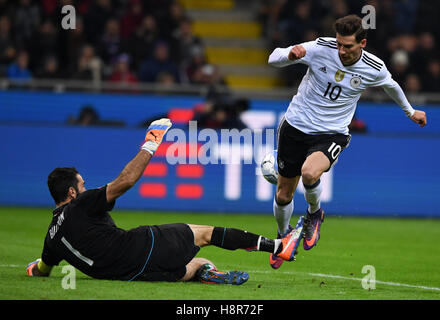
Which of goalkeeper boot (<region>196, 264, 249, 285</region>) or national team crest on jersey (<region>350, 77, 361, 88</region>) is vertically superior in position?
national team crest on jersey (<region>350, 77, 361, 88</region>)

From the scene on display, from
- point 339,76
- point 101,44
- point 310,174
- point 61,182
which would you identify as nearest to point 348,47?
point 339,76

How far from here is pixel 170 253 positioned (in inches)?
295

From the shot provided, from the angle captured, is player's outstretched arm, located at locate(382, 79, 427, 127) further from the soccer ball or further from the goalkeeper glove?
the goalkeeper glove

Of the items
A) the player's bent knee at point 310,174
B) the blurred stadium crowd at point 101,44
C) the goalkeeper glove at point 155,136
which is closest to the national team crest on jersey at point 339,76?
the player's bent knee at point 310,174

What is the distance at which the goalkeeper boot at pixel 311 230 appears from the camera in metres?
8.98

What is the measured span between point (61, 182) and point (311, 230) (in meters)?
2.90

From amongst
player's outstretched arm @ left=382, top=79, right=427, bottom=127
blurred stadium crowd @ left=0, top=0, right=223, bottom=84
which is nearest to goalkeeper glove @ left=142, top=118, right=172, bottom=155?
player's outstretched arm @ left=382, top=79, right=427, bottom=127

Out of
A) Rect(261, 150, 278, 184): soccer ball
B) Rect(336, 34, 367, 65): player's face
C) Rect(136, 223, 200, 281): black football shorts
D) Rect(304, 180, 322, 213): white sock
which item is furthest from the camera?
Rect(261, 150, 278, 184): soccer ball

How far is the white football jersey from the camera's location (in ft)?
29.0

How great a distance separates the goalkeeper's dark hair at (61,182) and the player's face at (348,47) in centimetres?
304

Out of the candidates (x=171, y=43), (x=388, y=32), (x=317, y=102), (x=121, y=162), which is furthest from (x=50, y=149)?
(x=388, y=32)

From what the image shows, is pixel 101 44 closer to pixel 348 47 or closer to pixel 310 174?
pixel 348 47

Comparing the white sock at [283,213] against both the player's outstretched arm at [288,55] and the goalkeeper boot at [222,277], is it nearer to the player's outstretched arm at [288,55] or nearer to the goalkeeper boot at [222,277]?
the player's outstretched arm at [288,55]

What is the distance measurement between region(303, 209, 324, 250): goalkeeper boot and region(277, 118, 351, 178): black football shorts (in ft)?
1.64
